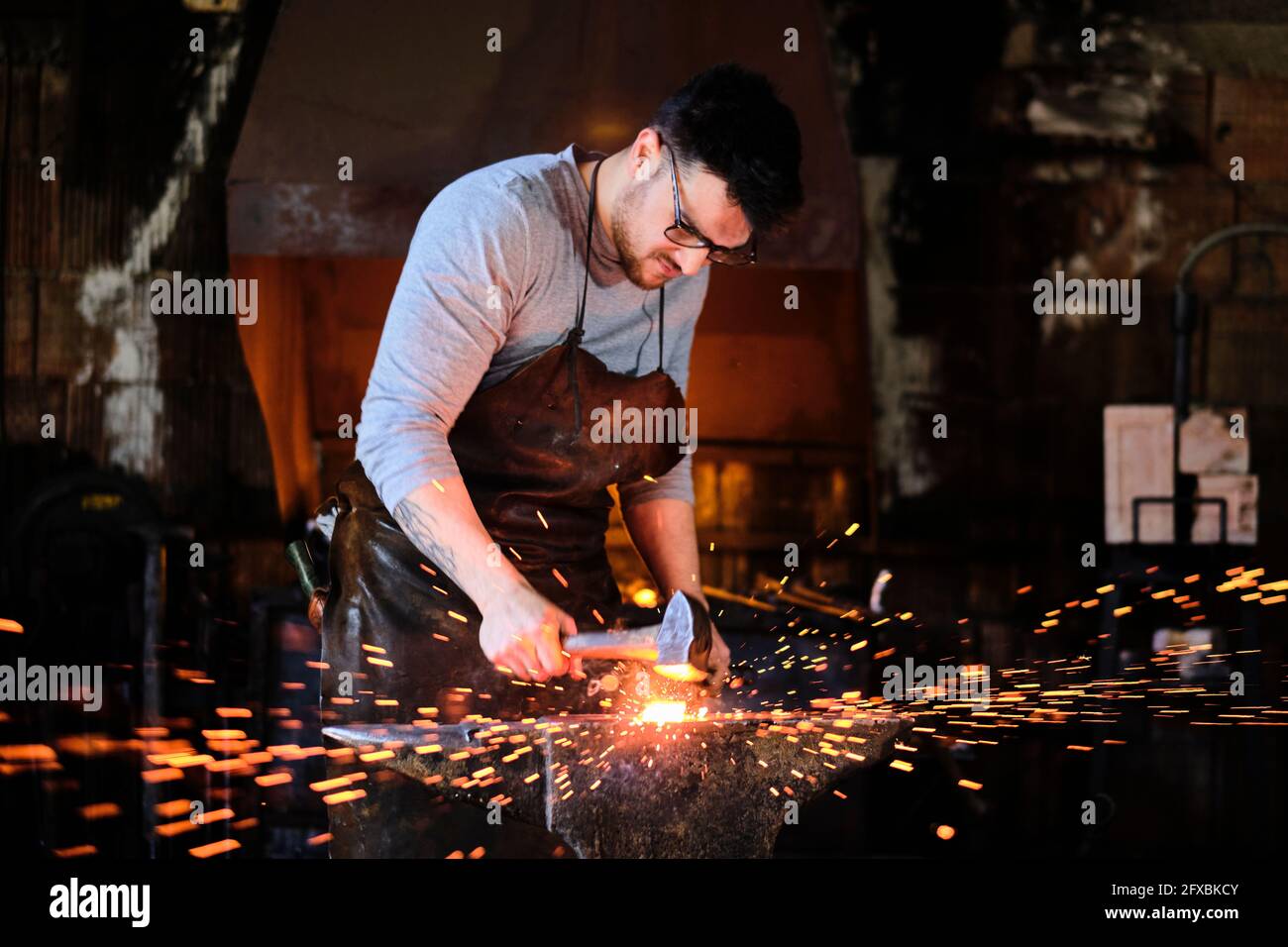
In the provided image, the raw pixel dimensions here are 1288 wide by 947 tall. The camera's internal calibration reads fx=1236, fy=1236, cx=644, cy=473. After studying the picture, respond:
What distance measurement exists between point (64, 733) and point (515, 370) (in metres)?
2.67

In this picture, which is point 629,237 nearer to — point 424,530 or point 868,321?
point 424,530

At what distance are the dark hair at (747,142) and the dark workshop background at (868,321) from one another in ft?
7.94

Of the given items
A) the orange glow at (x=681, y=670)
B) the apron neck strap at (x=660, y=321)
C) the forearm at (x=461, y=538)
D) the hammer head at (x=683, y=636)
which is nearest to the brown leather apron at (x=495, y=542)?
the apron neck strap at (x=660, y=321)

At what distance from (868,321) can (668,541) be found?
87.9 inches

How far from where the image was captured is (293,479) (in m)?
4.59

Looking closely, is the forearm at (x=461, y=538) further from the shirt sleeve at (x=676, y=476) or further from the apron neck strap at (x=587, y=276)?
the shirt sleeve at (x=676, y=476)

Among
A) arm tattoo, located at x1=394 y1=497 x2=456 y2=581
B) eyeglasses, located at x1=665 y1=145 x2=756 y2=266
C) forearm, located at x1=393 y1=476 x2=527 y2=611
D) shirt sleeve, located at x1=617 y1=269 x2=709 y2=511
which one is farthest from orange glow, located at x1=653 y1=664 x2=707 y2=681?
eyeglasses, located at x1=665 y1=145 x2=756 y2=266

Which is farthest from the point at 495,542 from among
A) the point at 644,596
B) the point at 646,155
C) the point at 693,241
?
the point at 644,596

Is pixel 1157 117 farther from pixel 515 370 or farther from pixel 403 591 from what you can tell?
pixel 403 591

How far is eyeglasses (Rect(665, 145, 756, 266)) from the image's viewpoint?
2207 mm

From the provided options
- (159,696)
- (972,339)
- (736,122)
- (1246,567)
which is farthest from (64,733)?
(1246,567)

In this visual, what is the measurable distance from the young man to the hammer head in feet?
0.60

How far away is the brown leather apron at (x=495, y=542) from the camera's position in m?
2.32

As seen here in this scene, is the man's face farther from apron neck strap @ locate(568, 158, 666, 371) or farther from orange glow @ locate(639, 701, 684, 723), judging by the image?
orange glow @ locate(639, 701, 684, 723)
